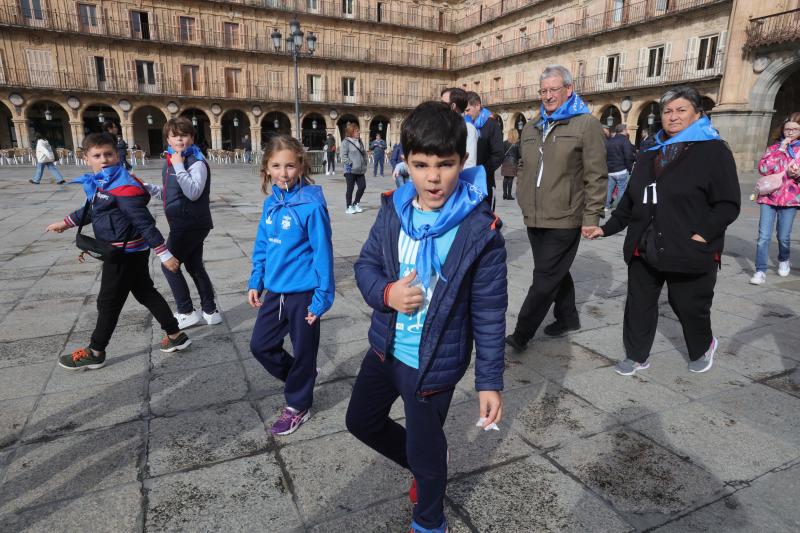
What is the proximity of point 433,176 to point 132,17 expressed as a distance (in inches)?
1286

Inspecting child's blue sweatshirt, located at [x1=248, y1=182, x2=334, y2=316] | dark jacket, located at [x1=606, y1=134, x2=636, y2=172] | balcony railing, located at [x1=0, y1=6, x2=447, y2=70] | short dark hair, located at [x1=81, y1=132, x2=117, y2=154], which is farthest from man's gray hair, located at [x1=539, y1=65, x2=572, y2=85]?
balcony railing, located at [x1=0, y1=6, x2=447, y2=70]

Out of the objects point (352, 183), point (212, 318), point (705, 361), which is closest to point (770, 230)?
point (705, 361)

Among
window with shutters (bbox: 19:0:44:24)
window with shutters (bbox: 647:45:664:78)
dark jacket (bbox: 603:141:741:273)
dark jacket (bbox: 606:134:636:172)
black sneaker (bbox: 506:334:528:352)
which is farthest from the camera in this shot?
window with shutters (bbox: 19:0:44:24)

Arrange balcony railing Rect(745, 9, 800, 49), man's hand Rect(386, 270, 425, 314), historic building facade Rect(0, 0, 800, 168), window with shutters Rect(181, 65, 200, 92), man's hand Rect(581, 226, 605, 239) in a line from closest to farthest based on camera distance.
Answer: man's hand Rect(386, 270, 425, 314) → man's hand Rect(581, 226, 605, 239) → balcony railing Rect(745, 9, 800, 49) → historic building facade Rect(0, 0, 800, 168) → window with shutters Rect(181, 65, 200, 92)

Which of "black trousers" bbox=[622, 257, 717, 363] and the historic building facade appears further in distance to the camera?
the historic building facade

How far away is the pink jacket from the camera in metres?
4.78

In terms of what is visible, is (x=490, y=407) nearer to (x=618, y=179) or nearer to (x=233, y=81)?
(x=618, y=179)

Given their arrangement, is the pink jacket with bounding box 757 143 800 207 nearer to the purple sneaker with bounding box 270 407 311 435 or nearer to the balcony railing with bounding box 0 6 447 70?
the purple sneaker with bounding box 270 407 311 435

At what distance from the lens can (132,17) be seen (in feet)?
89.3

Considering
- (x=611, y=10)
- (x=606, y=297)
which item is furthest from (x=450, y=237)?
(x=611, y=10)

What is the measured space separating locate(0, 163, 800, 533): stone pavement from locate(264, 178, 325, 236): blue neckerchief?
1021 millimetres

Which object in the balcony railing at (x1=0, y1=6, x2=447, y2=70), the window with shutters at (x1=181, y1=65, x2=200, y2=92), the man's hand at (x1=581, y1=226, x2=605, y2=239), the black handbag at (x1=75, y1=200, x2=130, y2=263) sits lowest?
the black handbag at (x1=75, y1=200, x2=130, y2=263)

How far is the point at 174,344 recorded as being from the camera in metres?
3.25

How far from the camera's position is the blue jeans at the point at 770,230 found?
16.1ft
